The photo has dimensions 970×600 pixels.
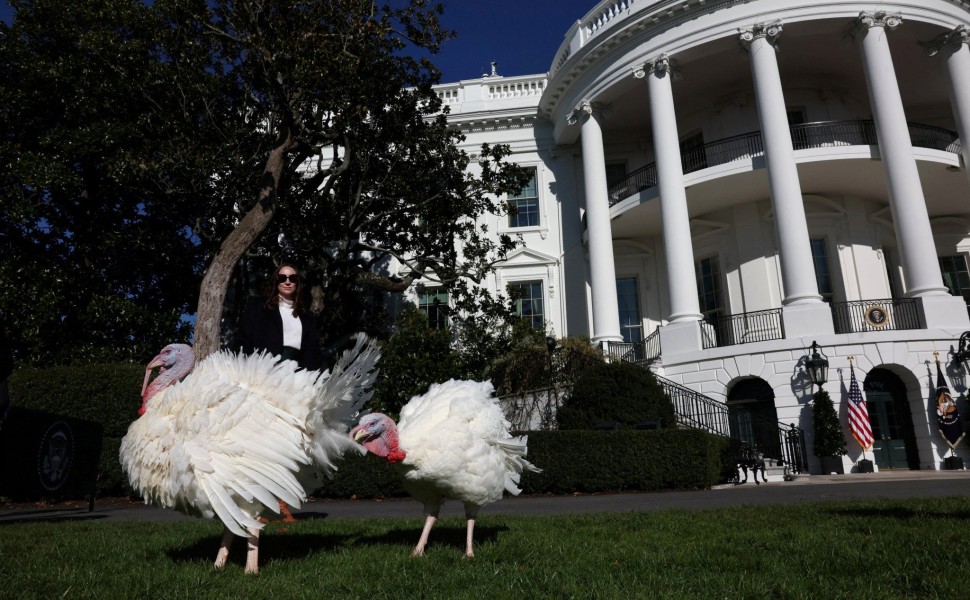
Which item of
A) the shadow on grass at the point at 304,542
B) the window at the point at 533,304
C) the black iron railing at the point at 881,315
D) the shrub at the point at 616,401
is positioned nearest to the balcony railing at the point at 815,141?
the window at the point at 533,304

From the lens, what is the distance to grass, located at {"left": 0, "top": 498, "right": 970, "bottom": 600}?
3021mm

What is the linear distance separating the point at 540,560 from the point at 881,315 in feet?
51.9

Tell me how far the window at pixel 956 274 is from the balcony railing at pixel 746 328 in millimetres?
7635

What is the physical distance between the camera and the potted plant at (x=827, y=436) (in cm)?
1434

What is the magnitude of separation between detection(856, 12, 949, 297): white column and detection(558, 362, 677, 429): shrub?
7.91m

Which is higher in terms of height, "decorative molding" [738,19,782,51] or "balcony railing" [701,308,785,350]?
"decorative molding" [738,19,782,51]

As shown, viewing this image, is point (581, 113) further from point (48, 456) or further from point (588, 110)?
point (48, 456)

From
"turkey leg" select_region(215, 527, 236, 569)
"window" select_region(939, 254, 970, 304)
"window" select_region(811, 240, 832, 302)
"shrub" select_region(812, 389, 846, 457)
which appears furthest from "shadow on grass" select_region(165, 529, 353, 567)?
"window" select_region(939, 254, 970, 304)

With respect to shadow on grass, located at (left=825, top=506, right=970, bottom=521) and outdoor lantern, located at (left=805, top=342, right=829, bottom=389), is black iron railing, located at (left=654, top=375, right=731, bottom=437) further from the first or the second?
shadow on grass, located at (left=825, top=506, right=970, bottom=521)

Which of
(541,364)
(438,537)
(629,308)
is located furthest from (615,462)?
(629,308)

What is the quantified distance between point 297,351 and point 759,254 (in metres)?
18.0

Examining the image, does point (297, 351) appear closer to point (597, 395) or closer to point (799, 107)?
point (597, 395)

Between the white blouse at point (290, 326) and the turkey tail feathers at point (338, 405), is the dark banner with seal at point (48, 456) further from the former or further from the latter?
the turkey tail feathers at point (338, 405)

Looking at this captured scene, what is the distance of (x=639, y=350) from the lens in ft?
65.1
